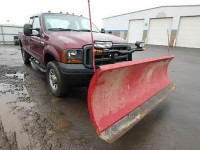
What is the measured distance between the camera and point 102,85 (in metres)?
2.22

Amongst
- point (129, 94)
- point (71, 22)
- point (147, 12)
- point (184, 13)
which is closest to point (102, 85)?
point (129, 94)

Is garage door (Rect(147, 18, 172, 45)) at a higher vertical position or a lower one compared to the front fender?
higher

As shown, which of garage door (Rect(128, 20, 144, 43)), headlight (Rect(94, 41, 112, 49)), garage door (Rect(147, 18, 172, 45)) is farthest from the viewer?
garage door (Rect(128, 20, 144, 43))

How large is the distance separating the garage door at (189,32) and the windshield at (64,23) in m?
18.2

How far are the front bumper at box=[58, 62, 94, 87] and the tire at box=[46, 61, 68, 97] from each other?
0.77 ft

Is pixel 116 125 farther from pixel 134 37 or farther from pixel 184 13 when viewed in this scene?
pixel 134 37

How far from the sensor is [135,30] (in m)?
25.7

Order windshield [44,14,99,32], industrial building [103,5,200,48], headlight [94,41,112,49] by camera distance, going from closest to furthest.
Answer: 1. headlight [94,41,112,49]
2. windshield [44,14,99,32]
3. industrial building [103,5,200,48]

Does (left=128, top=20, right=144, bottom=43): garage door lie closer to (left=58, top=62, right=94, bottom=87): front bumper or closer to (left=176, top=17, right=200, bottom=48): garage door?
(left=176, top=17, right=200, bottom=48): garage door

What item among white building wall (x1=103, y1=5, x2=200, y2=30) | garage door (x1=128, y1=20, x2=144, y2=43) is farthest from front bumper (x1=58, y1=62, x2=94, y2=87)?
garage door (x1=128, y1=20, x2=144, y2=43)

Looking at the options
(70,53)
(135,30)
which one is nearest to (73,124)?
(70,53)

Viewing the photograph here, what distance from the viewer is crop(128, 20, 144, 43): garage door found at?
2484 cm

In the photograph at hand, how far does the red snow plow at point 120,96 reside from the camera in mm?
2098

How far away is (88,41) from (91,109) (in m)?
1.60
